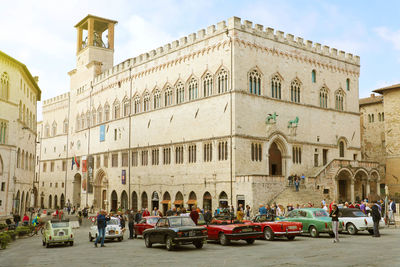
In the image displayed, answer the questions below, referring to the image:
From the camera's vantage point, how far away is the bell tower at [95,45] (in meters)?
60.6

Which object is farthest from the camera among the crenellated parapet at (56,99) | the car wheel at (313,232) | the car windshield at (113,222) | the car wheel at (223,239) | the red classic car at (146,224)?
the crenellated parapet at (56,99)

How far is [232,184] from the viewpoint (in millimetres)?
37125

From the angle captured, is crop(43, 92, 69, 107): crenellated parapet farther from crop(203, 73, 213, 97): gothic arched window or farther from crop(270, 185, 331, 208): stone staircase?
crop(270, 185, 331, 208): stone staircase

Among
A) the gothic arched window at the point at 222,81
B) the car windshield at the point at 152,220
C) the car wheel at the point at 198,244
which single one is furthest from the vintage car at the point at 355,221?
the gothic arched window at the point at 222,81

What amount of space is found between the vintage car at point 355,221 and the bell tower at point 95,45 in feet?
147

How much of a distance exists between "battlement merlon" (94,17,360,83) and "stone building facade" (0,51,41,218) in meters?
12.7

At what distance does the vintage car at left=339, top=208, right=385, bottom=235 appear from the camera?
2184cm

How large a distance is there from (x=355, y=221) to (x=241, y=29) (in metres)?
21.7

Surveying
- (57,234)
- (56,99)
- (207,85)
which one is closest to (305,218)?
(57,234)

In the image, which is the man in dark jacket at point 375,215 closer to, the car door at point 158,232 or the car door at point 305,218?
the car door at point 305,218

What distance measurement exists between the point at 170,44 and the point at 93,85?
60.4ft

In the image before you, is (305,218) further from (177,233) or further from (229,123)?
(229,123)

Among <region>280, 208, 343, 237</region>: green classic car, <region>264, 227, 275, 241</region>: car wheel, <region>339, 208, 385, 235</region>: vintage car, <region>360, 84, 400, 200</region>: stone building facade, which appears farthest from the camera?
<region>360, 84, 400, 200</region>: stone building facade

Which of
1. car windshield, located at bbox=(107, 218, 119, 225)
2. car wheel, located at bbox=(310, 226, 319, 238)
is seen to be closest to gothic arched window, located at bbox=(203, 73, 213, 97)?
car windshield, located at bbox=(107, 218, 119, 225)
